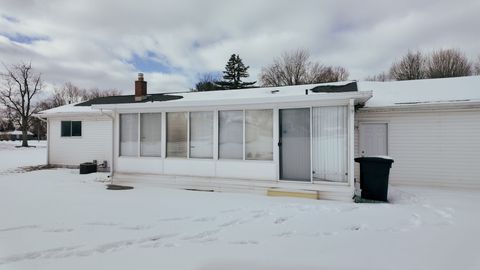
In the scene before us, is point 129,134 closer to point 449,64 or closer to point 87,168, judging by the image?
point 87,168

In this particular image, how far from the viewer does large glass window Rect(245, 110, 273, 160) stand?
7551 millimetres

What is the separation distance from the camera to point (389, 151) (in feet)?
30.3

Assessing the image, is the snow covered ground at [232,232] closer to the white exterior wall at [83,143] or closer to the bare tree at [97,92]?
the white exterior wall at [83,143]

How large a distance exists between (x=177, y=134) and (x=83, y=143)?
23.8 feet

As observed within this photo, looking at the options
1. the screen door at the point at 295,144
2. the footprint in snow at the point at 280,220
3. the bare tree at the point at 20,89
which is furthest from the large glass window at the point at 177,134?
the bare tree at the point at 20,89

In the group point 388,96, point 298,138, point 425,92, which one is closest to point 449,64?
point 425,92

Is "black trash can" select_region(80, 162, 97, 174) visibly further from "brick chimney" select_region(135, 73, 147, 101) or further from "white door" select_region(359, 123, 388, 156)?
"white door" select_region(359, 123, 388, 156)

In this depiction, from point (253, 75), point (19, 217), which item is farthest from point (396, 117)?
point (253, 75)

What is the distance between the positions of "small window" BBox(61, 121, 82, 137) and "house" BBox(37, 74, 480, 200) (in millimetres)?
5263

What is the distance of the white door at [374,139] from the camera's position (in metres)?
9.34

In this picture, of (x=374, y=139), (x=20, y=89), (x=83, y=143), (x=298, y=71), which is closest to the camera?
(x=374, y=139)

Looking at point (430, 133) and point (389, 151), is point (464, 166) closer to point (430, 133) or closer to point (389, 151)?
point (430, 133)

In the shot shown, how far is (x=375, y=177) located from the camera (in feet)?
22.3

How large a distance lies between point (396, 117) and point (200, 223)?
297 inches
